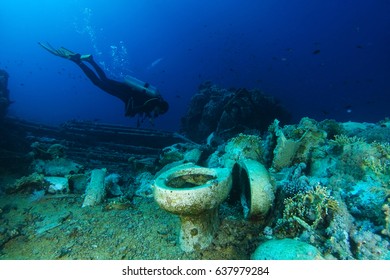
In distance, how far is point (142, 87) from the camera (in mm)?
8141

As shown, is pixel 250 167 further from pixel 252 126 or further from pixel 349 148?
pixel 252 126

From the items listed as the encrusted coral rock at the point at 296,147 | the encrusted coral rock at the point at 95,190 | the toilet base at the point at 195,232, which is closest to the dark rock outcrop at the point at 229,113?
the encrusted coral rock at the point at 296,147

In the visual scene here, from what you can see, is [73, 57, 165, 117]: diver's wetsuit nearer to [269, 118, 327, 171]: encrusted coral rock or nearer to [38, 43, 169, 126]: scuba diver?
[38, 43, 169, 126]: scuba diver

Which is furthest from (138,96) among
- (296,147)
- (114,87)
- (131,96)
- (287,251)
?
(287,251)

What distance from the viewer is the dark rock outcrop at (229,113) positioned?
37.1ft

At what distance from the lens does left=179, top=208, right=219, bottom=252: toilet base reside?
326 cm

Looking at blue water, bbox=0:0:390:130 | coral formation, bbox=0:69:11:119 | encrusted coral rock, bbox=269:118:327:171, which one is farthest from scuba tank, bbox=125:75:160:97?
blue water, bbox=0:0:390:130

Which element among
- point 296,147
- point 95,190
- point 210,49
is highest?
point 210,49

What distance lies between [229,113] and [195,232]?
335 inches

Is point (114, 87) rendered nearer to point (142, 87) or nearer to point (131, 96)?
point (131, 96)

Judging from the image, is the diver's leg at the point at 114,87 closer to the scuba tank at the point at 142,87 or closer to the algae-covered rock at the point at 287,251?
the scuba tank at the point at 142,87

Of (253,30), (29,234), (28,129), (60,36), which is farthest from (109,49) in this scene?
(29,234)

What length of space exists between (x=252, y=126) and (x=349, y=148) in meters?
7.77

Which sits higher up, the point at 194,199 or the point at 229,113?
the point at 229,113
